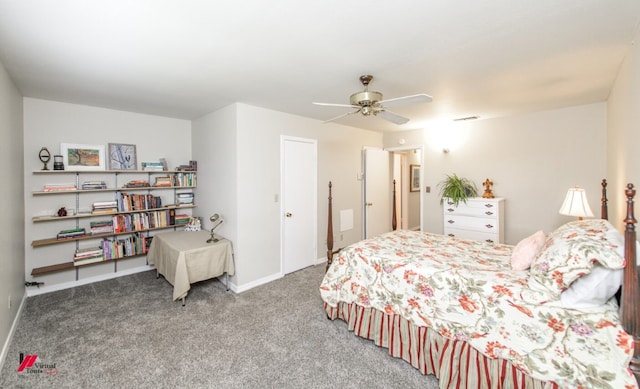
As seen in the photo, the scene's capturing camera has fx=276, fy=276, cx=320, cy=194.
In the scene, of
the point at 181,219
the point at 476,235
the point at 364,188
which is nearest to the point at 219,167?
the point at 181,219

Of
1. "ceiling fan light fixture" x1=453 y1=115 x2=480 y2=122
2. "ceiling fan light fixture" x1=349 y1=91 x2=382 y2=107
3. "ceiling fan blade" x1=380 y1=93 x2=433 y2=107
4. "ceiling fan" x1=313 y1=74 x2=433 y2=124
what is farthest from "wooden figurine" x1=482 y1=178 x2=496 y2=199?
"ceiling fan light fixture" x1=349 y1=91 x2=382 y2=107

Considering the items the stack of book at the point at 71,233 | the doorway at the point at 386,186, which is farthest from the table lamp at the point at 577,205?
the stack of book at the point at 71,233

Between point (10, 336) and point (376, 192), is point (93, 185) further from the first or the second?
point (376, 192)

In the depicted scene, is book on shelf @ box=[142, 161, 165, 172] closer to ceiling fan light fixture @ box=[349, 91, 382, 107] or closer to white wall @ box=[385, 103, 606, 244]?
ceiling fan light fixture @ box=[349, 91, 382, 107]

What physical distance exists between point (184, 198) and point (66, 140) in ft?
5.11

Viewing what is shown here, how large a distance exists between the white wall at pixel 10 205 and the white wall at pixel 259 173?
1899mm

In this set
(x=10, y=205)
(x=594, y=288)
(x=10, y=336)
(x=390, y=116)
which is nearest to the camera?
(x=594, y=288)

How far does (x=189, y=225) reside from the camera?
4.09 metres

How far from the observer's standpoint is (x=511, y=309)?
1.65 metres

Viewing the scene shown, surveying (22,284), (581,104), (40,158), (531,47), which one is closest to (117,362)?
(22,284)

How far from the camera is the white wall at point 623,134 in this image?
1.88 m

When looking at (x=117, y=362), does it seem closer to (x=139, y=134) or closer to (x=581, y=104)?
(x=139, y=134)

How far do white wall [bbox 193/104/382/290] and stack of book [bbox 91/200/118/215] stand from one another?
1233 mm

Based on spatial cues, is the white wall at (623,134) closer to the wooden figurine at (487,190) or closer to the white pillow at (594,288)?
the white pillow at (594,288)
